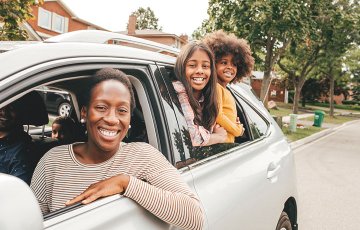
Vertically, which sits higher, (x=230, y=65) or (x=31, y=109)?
(x=230, y=65)

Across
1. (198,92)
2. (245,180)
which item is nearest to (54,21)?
(198,92)

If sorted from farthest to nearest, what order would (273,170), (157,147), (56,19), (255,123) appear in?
(56,19), (255,123), (273,170), (157,147)

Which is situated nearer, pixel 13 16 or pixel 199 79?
pixel 199 79

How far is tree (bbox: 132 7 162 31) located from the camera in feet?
275

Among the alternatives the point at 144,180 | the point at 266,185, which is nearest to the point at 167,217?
the point at 144,180

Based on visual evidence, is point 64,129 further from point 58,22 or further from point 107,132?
point 58,22

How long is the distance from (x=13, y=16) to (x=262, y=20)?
9.76 m

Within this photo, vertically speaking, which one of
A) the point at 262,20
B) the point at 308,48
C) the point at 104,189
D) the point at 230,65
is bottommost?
the point at 104,189

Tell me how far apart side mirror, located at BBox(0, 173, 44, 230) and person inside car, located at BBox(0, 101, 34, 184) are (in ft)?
3.82

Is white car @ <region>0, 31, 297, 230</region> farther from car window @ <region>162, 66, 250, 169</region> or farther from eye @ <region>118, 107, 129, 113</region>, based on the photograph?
eye @ <region>118, 107, 129, 113</region>

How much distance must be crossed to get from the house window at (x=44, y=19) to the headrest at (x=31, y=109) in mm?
34688

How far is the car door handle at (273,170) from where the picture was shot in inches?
110

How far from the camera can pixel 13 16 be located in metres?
6.30

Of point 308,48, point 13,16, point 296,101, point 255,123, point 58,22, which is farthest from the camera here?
point 58,22
